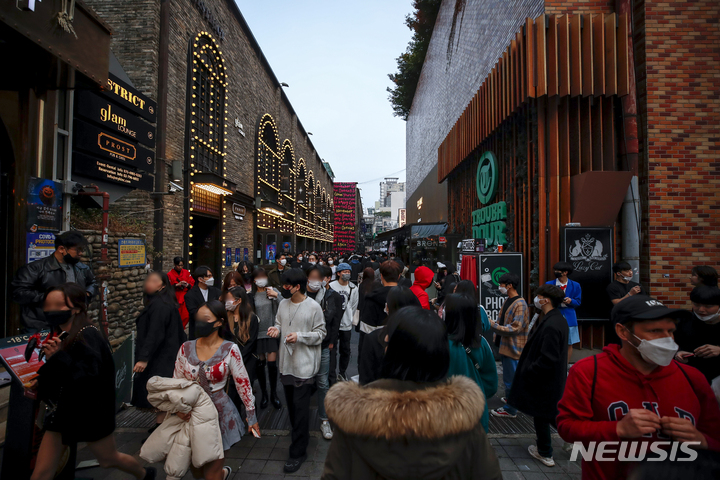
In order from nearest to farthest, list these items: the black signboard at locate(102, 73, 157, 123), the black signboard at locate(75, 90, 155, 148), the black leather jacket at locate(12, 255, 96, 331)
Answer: the black leather jacket at locate(12, 255, 96, 331), the black signboard at locate(75, 90, 155, 148), the black signboard at locate(102, 73, 157, 123)

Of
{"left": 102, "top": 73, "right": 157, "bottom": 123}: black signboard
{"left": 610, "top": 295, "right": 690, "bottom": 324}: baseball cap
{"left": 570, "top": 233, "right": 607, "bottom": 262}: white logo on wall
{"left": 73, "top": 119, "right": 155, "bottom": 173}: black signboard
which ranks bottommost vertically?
{"left": 610, "top": 295, "right": 690, "bottom": 324}: baseball cap

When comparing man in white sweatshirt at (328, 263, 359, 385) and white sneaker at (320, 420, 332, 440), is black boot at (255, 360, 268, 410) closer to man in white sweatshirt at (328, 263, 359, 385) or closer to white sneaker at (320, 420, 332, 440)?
white sneaker at (320, 420, 332, 440)

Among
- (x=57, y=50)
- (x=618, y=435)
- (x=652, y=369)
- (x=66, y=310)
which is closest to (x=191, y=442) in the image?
(x=66, y=310)

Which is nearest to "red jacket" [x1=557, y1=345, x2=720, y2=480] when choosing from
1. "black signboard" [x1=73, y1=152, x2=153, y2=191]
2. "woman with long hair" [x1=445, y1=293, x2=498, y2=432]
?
"woman with long hair" [x1=445, y1=293, x2=498, y2=432]

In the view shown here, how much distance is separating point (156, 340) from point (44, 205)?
3448mm

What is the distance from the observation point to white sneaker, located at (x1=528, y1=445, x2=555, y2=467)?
332 cm

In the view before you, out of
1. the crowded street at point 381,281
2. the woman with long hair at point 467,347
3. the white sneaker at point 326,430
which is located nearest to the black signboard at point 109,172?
the crowded street at point 381,281

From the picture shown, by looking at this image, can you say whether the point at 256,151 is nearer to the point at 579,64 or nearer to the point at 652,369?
the point at 579,64

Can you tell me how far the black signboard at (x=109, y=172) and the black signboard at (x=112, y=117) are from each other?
73 cm

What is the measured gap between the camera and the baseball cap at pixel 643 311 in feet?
5.59

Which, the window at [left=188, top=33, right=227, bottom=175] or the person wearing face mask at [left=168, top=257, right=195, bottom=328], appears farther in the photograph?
the window at [left=188, top=33, right=227, bottom=175]

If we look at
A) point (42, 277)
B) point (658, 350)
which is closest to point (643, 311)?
point (658, 350)

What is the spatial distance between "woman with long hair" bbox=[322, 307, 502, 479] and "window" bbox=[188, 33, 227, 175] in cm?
1145

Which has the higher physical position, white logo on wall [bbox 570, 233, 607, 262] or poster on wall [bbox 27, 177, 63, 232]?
poster on wall [bbox 27, 177, 63, 232]
